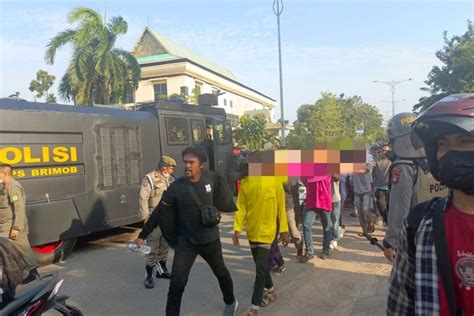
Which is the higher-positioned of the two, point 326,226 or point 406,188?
point 406,188

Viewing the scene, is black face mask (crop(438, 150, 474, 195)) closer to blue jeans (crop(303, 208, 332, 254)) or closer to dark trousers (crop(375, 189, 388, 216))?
dark trousers (crop(375, 189, 388, 216))

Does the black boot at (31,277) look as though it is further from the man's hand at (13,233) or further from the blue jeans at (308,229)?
the blue jeans at (308,229)

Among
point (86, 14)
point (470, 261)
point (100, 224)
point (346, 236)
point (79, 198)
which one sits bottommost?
point (346, 236)

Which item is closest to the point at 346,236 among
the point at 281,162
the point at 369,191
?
the point at 369,191

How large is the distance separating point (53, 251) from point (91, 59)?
16.5m

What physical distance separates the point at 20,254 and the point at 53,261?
368 centimetres

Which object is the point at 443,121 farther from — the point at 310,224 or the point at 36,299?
the point at 310,224

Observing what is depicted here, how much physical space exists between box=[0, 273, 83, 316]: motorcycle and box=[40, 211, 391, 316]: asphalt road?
1.33 metres

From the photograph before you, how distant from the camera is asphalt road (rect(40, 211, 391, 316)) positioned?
4.48 metres

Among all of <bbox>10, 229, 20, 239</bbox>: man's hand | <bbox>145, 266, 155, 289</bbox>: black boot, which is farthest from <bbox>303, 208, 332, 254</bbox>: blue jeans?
<bbox>10, 229, 20, 239</bbox>: man's hand

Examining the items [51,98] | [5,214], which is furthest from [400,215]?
[51,98]

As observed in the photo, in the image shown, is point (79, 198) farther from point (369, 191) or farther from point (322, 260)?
point (369, 191)

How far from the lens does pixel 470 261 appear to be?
1.24 m

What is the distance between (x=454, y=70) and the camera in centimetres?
2688
